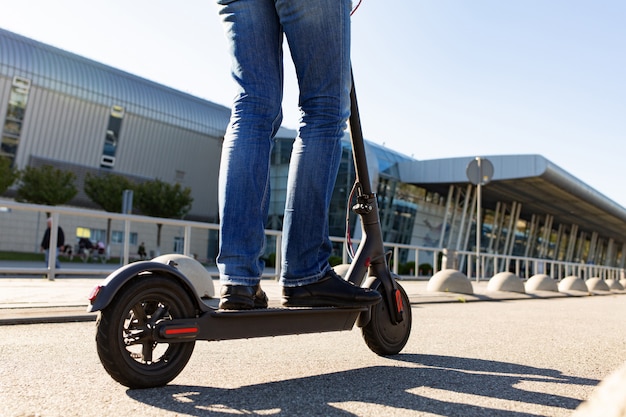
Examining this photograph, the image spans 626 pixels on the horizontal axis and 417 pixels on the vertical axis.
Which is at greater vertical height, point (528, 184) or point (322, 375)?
point (528, 184)

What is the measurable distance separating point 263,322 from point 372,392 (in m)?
0.45

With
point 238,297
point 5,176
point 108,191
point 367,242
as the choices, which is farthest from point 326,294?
point 108,191

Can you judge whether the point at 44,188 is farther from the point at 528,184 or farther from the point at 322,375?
the point at 322,375

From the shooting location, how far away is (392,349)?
9.34ft

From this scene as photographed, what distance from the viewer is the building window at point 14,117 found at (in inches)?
1385

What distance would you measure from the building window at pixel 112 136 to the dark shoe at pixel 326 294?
4104cm

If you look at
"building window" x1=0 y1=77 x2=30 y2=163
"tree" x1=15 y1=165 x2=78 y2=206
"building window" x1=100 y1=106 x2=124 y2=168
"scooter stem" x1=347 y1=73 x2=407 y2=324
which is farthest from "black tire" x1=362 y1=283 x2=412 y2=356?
"building window" x1=100 y1=106 x2=124 y2=168

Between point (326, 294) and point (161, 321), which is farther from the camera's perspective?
point (326, 294)

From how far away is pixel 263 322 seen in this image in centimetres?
211

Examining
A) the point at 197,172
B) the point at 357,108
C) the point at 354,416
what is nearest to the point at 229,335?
the point at 354,416

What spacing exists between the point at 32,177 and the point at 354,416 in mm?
34686

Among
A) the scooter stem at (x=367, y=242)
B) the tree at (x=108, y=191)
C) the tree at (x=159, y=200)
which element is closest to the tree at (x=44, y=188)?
the tree at (x=108, y=191)

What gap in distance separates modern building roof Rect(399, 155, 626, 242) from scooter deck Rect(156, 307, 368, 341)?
84.8 feet

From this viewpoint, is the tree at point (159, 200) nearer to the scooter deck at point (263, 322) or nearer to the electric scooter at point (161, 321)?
the scooter deck at point (263, 322)
